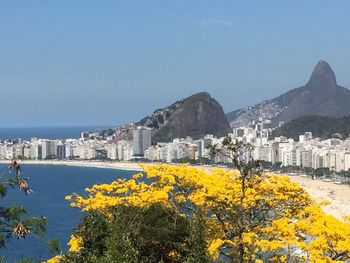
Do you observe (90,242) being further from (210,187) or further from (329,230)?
(329,230)

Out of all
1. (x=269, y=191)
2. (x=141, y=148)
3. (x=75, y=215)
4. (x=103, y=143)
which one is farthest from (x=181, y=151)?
(x=269, y=191)

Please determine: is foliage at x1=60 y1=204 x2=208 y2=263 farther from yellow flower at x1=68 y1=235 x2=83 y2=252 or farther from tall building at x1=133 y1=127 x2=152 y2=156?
tall building at x1=133 y1=127 x2=152 y2=156

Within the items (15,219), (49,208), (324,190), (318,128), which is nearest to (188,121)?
(318,128)

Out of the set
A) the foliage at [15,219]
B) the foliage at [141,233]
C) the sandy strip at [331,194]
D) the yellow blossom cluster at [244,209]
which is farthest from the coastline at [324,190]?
the foliage at [15,219]

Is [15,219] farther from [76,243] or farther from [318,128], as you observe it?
[318,128]

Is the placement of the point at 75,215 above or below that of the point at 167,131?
below

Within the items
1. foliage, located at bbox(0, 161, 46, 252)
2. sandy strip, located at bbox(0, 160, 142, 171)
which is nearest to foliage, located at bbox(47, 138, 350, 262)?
foliage, located at bbox(0, 161, 46, 252)
